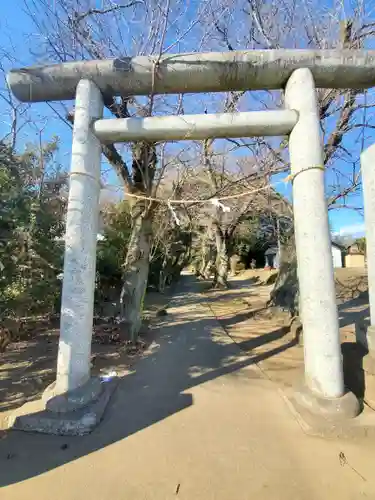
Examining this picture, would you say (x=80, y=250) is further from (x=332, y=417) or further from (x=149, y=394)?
(x=332, y=417)

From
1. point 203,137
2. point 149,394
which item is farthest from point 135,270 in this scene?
point 203,137

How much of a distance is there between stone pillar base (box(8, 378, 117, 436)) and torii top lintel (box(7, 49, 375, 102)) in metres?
3.55

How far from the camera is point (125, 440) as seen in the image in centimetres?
305

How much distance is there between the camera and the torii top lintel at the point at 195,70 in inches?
151

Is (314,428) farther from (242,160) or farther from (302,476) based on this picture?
(242,160)

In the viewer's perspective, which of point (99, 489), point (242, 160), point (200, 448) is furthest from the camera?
point (242, 160)

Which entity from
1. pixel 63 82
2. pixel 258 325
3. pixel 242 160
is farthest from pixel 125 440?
pixel 242 160

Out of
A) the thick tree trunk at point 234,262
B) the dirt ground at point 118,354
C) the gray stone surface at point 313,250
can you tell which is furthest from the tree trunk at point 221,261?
the gray stone surface at point 313,250

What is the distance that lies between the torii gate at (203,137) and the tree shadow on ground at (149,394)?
8.9 inches

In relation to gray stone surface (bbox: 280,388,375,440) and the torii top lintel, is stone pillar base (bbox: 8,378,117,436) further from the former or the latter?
the torii top lintel

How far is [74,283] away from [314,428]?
286cm

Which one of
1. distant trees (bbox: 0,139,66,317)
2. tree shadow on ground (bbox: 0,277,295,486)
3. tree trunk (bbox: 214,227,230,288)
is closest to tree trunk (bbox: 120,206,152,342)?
tree shadow on ground (bbox: 0,277,295,486)

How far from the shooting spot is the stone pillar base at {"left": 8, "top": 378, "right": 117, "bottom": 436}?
10.4 feet

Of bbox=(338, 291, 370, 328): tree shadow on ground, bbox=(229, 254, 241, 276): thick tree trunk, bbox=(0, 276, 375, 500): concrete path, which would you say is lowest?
bbox=(0, 276, 375, 500): concrete path
